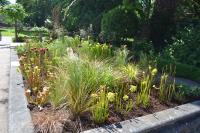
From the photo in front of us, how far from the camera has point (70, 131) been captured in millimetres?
3928

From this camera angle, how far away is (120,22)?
12.4m

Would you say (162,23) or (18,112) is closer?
(18,112)

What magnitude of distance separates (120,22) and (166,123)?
8.45 metres

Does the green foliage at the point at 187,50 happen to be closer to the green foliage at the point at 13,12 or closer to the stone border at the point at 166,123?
the stone border at the point at 166,123

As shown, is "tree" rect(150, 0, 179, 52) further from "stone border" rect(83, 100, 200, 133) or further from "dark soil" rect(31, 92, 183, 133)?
"stone border" rect(83, 100, 200, 133)

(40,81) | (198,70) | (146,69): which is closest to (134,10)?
(198,70)

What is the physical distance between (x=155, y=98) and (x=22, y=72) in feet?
9.49

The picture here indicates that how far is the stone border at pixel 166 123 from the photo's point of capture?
3957 mm

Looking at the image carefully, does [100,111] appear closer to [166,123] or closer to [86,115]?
[86,115]

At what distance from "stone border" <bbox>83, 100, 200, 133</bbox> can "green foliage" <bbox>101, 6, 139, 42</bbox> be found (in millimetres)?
7668

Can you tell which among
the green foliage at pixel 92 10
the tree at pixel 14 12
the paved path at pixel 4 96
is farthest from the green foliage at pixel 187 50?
the tree at pixel 14 12

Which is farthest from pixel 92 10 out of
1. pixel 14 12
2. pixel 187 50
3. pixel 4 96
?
pixel 4 96

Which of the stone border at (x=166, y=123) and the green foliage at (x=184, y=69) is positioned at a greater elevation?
the green foliage at (x=184, y=69)

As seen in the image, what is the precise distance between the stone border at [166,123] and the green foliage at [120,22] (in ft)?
25.2
